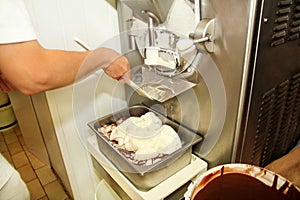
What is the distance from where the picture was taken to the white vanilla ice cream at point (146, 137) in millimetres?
930

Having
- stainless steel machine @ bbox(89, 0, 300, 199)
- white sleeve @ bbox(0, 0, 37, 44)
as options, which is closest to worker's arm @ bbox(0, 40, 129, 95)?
white sleeve @ bbox(0, 0, 37, 44)

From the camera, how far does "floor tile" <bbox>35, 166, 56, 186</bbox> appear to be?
1918 mm

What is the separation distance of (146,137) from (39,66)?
1.57ft

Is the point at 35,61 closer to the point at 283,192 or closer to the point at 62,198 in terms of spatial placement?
the point at 283,192

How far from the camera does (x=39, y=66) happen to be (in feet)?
2.25

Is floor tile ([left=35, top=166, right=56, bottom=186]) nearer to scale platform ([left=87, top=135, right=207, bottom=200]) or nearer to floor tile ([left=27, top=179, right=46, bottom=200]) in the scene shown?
floor tile ([left=27, top=179, right=46, bottom=200])

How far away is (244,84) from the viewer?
30.3 inches

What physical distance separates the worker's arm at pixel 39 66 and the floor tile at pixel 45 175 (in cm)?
128

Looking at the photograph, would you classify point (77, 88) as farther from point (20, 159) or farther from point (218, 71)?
point (20, 159)

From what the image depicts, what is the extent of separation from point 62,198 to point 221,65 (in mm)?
1537

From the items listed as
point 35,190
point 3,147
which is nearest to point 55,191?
point 35,190

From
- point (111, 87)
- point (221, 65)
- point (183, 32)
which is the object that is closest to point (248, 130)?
point (221, 65)

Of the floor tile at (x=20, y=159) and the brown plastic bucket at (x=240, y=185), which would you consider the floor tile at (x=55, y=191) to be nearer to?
the floor tile at (x=20, y=159)

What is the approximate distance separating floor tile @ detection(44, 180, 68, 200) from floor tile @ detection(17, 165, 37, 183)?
0.17 m
